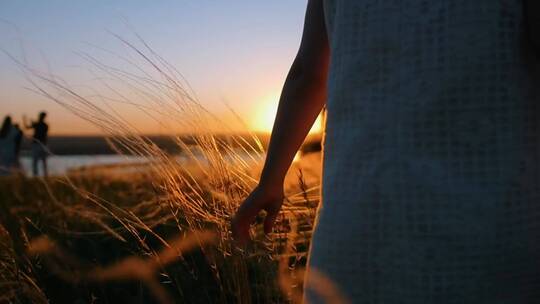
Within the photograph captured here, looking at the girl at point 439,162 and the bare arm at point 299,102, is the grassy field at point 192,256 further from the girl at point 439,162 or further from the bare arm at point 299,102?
the girl at point 439,162

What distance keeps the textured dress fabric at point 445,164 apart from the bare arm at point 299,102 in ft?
0.77

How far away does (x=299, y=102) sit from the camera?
3.76ft

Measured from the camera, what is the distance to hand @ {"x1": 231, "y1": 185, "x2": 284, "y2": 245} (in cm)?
118

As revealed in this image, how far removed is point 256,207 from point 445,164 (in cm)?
46

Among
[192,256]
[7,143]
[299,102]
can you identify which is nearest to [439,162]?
[299,102]

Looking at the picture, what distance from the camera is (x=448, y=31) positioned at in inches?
33.3

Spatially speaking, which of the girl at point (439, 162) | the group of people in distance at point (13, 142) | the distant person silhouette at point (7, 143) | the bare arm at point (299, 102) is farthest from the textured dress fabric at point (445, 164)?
the distant person silhouette at point (7, 143)

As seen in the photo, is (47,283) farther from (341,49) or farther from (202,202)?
(341,49)

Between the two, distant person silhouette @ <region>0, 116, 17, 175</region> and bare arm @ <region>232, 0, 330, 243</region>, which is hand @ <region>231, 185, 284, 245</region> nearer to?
bare arm @ <region>232, 0, 330, 243</region>

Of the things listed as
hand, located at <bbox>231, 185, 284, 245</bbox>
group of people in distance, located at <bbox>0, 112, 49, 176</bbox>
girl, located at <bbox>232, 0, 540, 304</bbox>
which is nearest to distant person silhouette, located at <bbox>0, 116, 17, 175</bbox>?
group of people in distance, located at <bbox>0, 112, 49, 176</bbox>

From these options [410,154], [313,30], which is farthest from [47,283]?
[410,154]

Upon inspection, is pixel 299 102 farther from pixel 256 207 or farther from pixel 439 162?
pixel 439 162

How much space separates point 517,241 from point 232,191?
3.20ft

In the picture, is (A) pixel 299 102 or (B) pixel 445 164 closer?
(B) pixel 445 164
